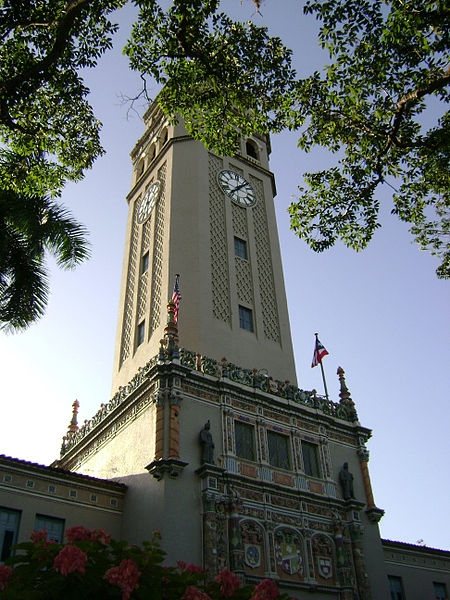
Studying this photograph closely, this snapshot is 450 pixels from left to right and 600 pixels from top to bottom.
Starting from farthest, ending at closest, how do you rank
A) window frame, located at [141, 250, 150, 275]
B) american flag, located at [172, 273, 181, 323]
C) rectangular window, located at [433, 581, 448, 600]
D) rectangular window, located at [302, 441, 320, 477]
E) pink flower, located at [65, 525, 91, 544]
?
1. window frame, located at [141, 250, 150, 275]
2. rectangular window, located at [433, 581, 448, 600]
3. rectangular window, located at [302, 441, 320, 477]
4. american flag, located at [172, 273, 181, 323]
5. pink flower, located at [65, 525, 91, 544]

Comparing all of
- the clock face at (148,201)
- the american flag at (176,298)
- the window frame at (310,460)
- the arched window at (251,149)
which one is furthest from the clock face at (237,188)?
the window frame at (310,460)

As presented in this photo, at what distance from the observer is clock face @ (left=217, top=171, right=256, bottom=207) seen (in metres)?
30.0

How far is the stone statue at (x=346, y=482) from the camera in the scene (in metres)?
22.2

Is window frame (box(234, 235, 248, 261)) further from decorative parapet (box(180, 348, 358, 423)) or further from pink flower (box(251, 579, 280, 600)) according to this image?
pink flower (box(251, 579, 280, 600))

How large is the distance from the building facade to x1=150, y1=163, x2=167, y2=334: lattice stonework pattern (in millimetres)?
108

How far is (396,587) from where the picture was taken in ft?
78.1

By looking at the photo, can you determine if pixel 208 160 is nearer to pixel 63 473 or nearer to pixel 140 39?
pixel 140 39

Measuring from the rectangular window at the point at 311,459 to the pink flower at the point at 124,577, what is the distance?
15.6 m

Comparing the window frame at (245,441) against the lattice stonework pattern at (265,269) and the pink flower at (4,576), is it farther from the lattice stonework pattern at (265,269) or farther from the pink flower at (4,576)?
the pink flower at (4,576)

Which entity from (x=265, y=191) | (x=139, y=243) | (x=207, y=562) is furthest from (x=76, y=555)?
(x=265, y=191)

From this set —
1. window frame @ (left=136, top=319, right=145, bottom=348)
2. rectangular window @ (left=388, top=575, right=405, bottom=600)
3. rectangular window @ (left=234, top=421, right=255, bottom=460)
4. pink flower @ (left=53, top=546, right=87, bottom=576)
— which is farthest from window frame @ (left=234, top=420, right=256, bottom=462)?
pink flower @ (left=53, top=546, right=87, bottom=576)

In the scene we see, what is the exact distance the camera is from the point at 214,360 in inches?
856

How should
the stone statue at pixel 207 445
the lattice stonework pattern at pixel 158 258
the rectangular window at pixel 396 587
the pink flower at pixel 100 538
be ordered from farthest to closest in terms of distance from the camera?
1. the lattice stonework pattern at pixel 158 258
2. the rectangular window at pixel 396 587
3. the stone statue at pixel 207 445
4. the pink flower at pixel 100 538

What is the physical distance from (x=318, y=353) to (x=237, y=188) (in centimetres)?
1029
